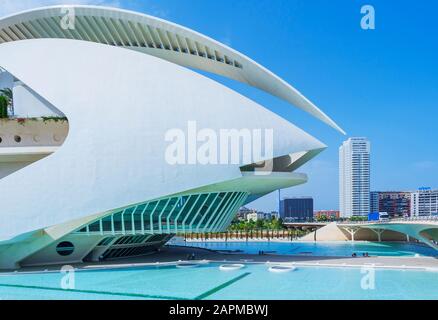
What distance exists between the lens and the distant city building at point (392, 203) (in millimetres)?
150875

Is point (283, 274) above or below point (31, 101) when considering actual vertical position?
below

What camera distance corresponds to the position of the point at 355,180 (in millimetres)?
150375

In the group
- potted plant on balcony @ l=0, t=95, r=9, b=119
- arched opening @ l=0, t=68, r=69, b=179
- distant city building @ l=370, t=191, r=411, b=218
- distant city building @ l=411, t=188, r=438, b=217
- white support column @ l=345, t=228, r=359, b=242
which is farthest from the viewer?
distant city building @ l=370, t=191, r=411, b=218

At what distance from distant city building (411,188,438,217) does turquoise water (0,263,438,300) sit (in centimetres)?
13562

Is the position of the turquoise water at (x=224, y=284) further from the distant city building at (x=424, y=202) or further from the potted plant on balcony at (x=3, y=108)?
the distant city building at (x=424, y=202)

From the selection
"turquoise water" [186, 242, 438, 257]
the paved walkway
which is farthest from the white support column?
the paved walkway

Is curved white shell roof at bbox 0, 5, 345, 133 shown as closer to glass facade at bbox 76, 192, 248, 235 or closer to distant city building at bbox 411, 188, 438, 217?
glass facade at bbox 76, 192, 248, 235

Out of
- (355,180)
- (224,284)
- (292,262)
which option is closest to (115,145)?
(224,284)

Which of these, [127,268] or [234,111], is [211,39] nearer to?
[234,111]

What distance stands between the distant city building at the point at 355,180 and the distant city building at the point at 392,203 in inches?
221

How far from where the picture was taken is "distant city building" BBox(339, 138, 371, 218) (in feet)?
492

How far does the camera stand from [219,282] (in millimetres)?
18156
